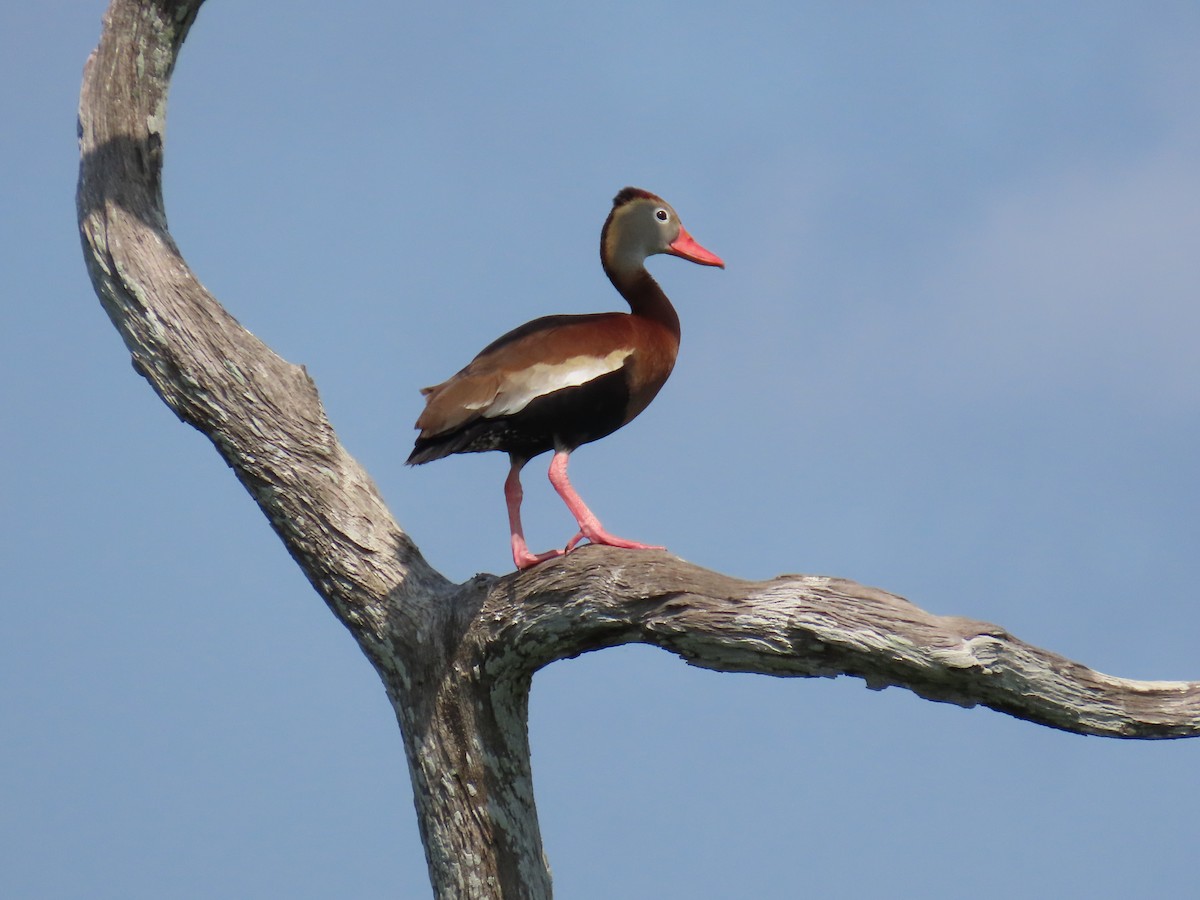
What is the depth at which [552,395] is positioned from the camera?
5.02 m

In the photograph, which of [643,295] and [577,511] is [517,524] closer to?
[577,511]

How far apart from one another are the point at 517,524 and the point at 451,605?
0.41m

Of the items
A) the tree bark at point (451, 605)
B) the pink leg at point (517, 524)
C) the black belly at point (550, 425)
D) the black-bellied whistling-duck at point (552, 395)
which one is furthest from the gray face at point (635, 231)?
the tree bark at point (451, 605)

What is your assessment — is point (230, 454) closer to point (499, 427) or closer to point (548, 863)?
point (499, 427)

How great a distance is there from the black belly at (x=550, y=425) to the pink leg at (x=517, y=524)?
134mm

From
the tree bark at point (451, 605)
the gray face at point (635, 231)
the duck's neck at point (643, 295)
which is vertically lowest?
the tree bark at point (451, 605)

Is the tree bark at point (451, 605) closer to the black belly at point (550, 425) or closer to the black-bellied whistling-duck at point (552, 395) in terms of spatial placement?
the black-bellied whistling-duck at point (552, 395)

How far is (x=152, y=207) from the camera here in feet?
19.4

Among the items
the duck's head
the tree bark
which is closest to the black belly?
the tree bark

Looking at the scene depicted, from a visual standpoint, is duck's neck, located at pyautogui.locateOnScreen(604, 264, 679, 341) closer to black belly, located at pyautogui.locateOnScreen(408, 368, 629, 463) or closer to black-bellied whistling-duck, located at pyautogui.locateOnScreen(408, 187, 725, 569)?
black-bellied whistling-duck, located at pyautogui.locateOnScreen(408, 187, 725, 569)

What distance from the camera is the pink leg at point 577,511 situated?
4953 millimetres

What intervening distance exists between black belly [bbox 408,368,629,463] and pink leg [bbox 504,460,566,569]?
0.13 m

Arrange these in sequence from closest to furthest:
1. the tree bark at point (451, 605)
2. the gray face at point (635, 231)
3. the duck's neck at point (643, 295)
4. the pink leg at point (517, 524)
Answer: the tree bark at point (451, 605)
the pink leg at point (517, 524)
the duck's neck at point (643, 295)
the gray face at point (635, 231)

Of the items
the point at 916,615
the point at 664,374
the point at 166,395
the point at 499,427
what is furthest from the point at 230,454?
the point at 916,615
